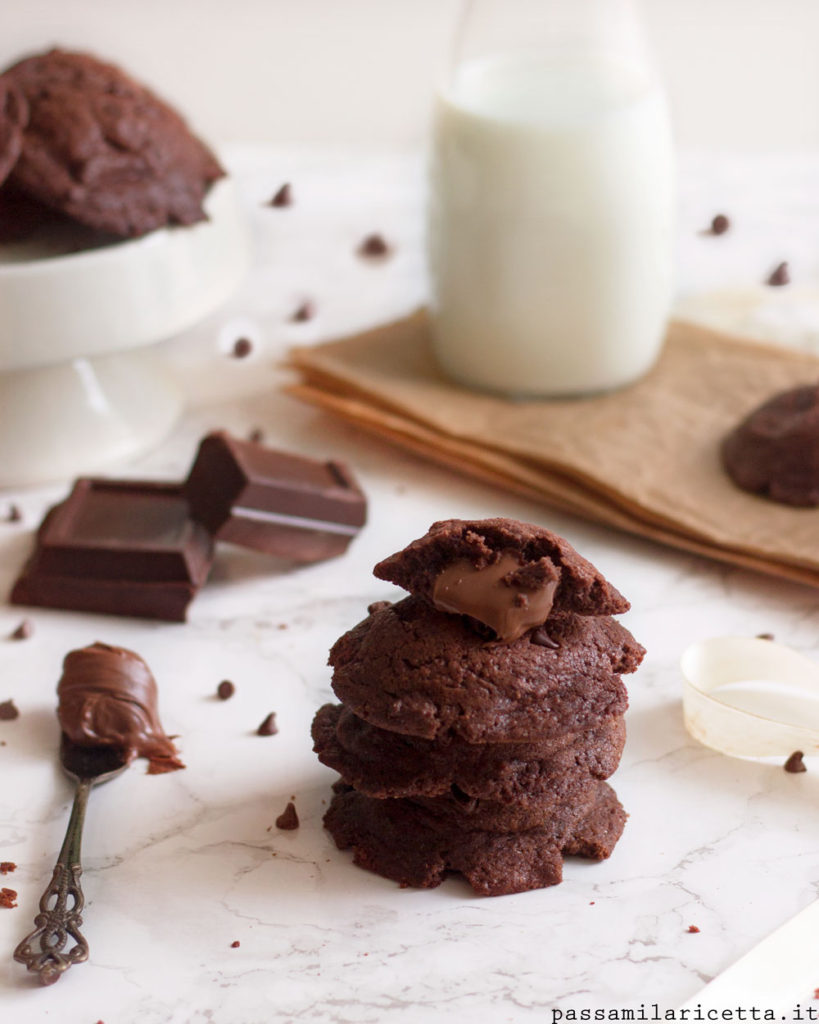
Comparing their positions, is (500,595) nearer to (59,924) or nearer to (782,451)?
(59,924)

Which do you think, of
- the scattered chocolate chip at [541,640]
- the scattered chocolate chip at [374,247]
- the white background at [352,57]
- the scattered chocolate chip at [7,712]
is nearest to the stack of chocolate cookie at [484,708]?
the scattered chocolate chip at [541,640]

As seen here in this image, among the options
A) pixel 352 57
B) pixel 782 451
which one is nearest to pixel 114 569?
pixel 782 451

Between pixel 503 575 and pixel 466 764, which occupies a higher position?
pixel 503 575

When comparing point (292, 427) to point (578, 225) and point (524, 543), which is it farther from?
point (524, 543)

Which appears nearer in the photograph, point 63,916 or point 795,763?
point 63,916

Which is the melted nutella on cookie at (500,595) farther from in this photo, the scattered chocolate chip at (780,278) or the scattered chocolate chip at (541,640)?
the scattered chocolate chip at (780,278)

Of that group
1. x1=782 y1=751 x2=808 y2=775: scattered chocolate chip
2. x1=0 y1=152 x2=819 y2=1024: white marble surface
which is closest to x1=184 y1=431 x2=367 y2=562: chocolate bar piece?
x1=0 y1=152 x2=819 y2=1024: white marble surface
